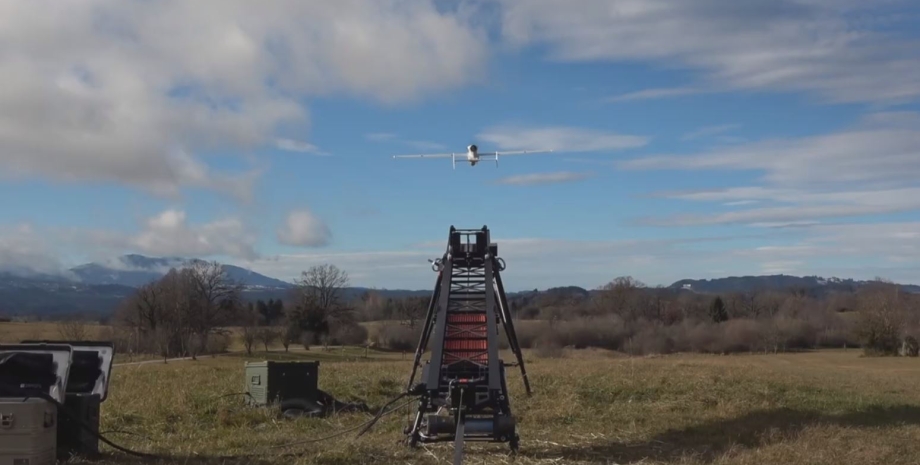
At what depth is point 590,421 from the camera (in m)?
A: 16.4

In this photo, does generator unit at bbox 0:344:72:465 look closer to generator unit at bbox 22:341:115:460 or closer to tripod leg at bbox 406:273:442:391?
generator unit at bbox 22:341:115:460

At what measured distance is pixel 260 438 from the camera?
14016 mm

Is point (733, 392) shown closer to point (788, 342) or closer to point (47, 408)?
point (47, 408)

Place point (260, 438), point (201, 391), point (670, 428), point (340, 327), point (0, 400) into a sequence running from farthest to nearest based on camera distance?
1. point (340, 327)
2. point (201, 391)
3. point (670, 428)
4. point (260, 438)
5. point (0, 400)

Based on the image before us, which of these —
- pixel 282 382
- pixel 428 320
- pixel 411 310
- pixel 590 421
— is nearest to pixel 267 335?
pixel 411 310

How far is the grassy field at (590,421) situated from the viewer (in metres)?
12.9

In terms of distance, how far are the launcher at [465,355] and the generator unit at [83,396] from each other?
3992 millimetres

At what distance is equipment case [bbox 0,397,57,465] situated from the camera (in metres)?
9.95

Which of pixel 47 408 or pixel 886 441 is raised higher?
pixel 47 408

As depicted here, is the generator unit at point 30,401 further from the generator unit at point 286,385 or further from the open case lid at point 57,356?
the generator unit at point 286,385

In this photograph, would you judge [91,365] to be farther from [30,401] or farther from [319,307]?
[319,307]

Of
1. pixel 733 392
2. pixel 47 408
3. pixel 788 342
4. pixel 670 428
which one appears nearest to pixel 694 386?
pixel 733 392

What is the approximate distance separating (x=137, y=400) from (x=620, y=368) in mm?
12164

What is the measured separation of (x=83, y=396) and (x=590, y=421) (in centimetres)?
830
